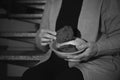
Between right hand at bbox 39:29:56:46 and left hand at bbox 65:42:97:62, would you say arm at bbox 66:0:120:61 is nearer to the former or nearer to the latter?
left hand at bbox 65:42:97:62

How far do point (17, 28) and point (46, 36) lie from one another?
129 centimetres

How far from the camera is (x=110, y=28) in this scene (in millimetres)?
1351

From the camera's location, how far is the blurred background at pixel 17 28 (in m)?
2.25

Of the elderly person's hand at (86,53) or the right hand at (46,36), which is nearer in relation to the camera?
the elderly person's hand at (86,53)

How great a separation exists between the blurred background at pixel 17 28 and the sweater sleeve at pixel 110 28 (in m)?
0.98

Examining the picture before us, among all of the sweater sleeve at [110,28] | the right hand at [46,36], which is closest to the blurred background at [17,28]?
the right hand at [46,36]

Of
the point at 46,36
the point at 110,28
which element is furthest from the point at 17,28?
the point at 110,28

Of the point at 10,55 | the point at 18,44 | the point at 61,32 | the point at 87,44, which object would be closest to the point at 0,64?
the point at 10,55

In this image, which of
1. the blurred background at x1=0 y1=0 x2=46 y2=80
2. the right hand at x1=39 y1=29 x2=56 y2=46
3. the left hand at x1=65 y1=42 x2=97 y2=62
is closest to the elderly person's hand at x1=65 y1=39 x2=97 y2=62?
the left hand at x1=65 y1=42 x2=97 y2=62

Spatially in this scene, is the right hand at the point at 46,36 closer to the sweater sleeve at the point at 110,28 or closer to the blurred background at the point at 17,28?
the sweater sleeve at the point at 110,28

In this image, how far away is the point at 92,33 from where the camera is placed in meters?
1.36

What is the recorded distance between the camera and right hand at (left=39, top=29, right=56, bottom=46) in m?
1.34

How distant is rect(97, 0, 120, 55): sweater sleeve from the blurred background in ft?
3.20

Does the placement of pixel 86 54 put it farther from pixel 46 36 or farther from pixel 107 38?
pixel 46 36
